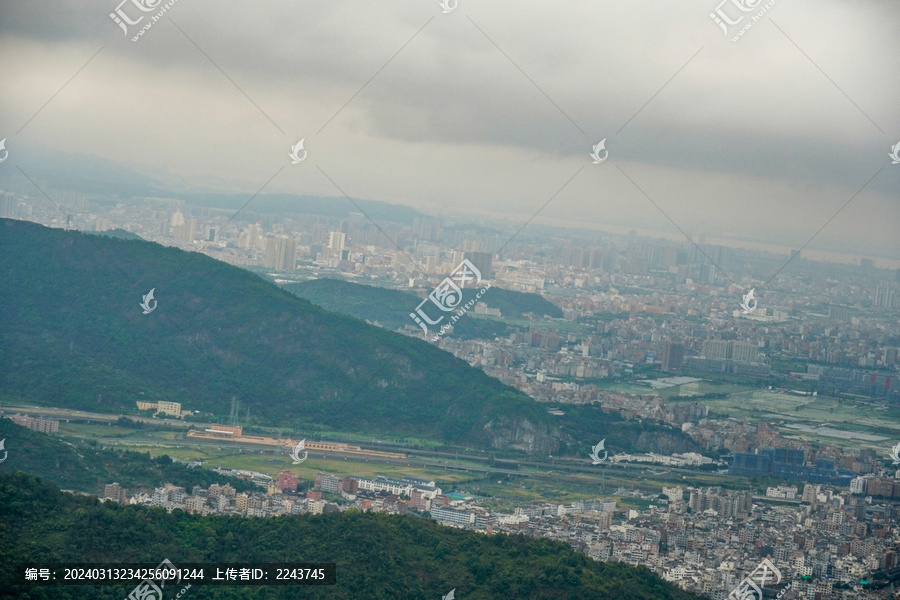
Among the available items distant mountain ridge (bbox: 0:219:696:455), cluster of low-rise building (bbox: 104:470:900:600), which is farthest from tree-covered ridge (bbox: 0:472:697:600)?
distant mountain ridge (bbox: 0:219:696:455)

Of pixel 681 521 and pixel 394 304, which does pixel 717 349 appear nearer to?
pixel 394 304

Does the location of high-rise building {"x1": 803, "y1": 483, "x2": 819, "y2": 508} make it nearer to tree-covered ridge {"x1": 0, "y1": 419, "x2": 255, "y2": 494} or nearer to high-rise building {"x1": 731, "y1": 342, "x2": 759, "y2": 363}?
tree-covered ridge {"x1": 0, "y1": 419, "x2": 255, "y2": 494}

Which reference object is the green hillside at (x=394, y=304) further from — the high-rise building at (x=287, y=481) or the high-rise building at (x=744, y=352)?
the high-rise building at (x=287, y=481)

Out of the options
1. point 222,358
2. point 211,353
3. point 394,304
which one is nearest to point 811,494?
point 222,358

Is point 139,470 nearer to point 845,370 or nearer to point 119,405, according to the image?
point 119,405

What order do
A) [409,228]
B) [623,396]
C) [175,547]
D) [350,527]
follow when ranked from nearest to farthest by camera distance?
1. [175,547]
2. [350,527]
3. [623,396]
4. [409,228]

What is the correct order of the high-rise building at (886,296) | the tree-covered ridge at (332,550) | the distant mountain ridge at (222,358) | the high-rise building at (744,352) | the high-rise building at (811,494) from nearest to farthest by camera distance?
the tree-covered ridge at (332,550) → the high-rise building at (811,494) → the distant mountain ridge at (222,358) → the high-rise building at (744,352) → the high-rise building at (886,296)

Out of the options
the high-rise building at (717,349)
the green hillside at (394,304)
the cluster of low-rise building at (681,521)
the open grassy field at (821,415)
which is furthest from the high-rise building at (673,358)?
the cluster of low-rise building at (681,521)

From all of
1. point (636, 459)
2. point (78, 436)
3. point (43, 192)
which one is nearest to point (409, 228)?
point (43, 192)
